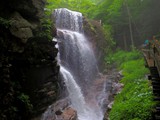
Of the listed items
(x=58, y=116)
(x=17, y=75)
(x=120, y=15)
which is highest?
(x=120, y=15)

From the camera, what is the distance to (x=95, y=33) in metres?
27.0

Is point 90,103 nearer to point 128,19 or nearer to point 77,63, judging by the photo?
point 77,63

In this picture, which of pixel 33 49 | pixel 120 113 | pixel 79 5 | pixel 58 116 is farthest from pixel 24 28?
pixel 79 5

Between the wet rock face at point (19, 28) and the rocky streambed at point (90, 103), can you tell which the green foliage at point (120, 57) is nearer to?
the rocky streambed at point (90, 103)

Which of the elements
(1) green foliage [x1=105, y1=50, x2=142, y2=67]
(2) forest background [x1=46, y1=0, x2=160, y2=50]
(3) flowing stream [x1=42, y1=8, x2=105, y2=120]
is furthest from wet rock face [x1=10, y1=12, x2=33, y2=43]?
(1) green foliage [x1=105, y1=50, x2=142, y2=67]

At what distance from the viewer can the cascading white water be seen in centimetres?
1745

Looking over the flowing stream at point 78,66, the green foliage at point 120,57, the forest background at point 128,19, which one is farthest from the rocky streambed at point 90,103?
the forest background at point 128,19

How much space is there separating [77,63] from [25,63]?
9.64 m

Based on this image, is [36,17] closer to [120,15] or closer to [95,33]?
[95,33]

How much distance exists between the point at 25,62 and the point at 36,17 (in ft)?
11.6

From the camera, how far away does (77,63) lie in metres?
22.5

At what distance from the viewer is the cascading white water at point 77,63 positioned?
17453mm

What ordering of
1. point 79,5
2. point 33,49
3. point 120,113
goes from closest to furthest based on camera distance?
point 120,113
point 33,49
point 79,5

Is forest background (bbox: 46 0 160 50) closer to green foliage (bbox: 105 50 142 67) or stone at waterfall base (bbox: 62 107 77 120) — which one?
green foliage (bbox: 105 50 142 67)
